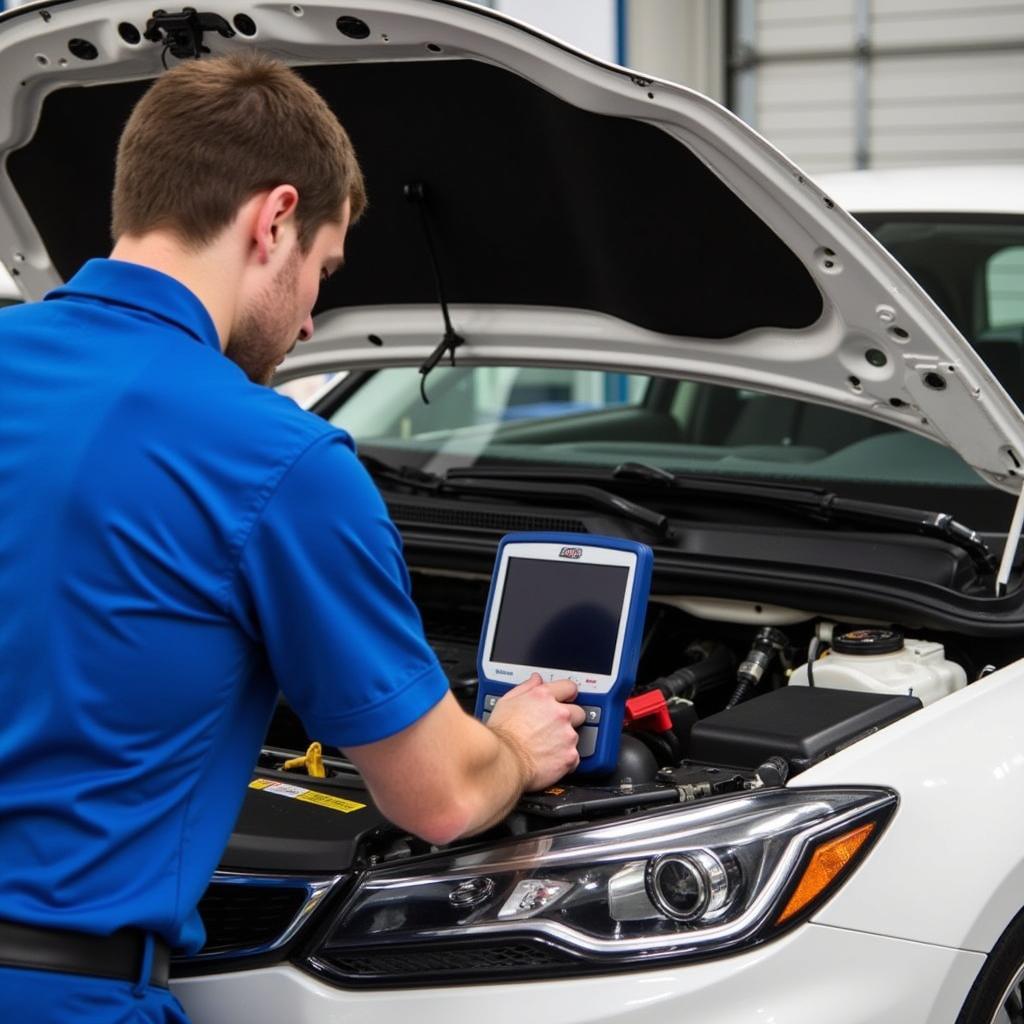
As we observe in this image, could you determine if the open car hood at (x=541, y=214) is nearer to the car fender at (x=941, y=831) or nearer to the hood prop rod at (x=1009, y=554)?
the hood prop rod at (x=1009, y=554)

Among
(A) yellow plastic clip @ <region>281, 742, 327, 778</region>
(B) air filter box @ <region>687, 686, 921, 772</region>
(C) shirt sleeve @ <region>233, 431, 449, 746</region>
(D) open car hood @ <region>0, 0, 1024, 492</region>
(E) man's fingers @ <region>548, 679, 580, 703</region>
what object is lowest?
(A) yellow plastic clip @ <region>281, 742, 327, 778</region>

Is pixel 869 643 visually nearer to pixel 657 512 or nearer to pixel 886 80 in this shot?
pixel 657 512

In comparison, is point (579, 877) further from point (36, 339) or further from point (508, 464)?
point (508, 464)

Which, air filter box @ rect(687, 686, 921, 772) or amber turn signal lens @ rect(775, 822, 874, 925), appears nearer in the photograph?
amber turn signal lens @ rect(775, 822, 874, 925)

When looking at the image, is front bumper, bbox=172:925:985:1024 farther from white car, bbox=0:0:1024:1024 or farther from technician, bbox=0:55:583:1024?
technician, bbox=0:55:583:1024

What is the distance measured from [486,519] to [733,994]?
120cm

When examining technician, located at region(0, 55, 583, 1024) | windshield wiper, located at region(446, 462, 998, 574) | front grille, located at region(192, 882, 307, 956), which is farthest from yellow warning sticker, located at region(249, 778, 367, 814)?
windshield wiper, located at region(446, 462, 998, 574)

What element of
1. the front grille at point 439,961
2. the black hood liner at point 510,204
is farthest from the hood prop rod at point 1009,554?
the front grille at point 439,961

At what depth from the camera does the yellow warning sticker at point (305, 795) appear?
1.99m

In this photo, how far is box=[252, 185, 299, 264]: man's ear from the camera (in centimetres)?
150

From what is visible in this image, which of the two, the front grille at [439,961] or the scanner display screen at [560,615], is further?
the scanner display screen at [560,615]

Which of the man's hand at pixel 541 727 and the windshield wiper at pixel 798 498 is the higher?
the windshield wiper at pixel 798 498

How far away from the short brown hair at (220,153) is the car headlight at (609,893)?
2.53ft

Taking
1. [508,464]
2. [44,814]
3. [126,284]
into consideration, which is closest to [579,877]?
[44,814]
